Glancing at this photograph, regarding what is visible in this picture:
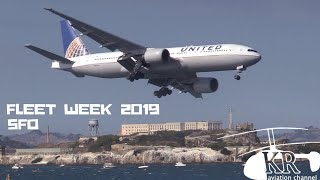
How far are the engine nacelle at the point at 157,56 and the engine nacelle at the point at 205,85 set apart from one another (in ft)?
29.4

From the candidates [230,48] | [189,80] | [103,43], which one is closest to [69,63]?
[103,43]

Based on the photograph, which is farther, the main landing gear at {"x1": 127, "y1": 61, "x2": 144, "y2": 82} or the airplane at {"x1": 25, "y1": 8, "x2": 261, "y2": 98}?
the main landing gear at {"x1": 127, "y1": 61, "x2": 144, "y2": 82}

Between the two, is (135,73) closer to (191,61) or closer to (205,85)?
(191,61)

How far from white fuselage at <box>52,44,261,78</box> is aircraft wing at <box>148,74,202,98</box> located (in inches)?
114

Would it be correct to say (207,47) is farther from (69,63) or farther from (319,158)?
(319,158)

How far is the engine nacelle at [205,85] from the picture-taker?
10594 centimetres

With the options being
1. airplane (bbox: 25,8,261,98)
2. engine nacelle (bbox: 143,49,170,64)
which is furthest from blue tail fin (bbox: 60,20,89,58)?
engine nacelle (bbox: 143,49,170,64)

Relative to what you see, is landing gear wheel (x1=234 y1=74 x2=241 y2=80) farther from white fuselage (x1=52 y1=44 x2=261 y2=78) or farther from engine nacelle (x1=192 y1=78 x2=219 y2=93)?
engine nacelle (x1=192 y1=78 x2=219 y2=93)

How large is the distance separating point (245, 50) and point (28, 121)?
3069 cm

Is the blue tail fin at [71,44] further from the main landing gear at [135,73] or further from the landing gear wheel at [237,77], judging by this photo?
the landing gear wheel at [237,77]

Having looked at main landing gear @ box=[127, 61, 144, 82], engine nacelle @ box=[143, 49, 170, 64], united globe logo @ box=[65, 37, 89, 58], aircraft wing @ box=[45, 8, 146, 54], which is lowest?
main landing gear @ box=[127, 61, 144, 82]

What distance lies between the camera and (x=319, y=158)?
584ft

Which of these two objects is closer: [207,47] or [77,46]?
[207,47]

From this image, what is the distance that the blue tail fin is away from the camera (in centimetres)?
11901
